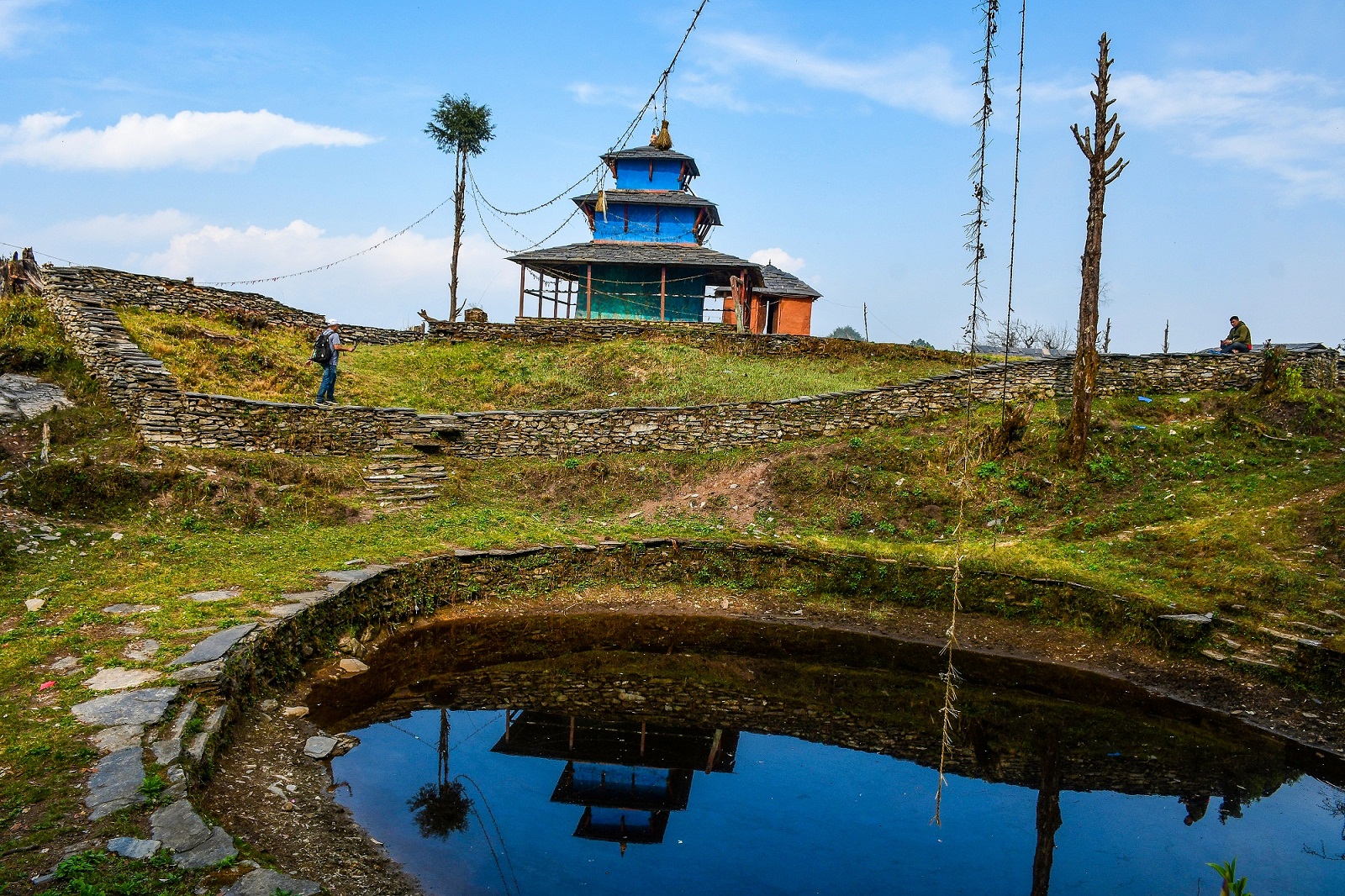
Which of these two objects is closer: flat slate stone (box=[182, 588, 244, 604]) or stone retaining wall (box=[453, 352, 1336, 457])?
flat slate stone (box=[182, 588, 244, 604])

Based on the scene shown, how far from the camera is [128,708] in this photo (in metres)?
6.27

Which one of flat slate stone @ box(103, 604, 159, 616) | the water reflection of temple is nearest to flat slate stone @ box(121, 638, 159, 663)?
flat slate stone @ box(103, 604, 159, 616)

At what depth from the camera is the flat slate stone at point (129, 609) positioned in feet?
27.3

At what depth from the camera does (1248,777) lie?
740cm

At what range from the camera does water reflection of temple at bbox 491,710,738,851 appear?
6641 mm

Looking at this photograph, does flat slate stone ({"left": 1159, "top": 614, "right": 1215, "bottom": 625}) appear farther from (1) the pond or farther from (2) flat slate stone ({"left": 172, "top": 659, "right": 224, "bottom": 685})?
(2) flat slate stone ({"left": 172, "top": 659, "right": 224, "bottom": 685})

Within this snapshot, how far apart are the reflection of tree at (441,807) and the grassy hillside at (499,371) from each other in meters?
13.9

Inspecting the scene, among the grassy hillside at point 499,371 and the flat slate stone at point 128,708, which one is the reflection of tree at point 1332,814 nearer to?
the flat slate stone at point 128,708

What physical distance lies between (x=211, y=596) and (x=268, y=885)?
5.66 meters

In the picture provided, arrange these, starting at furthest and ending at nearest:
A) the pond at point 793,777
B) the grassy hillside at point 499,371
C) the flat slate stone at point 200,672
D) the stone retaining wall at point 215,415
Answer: the grassy hillside at point 499,371 < the stone retaining wall at point 215,415 < the flat slate stone at point 200,672 < the pond at point 793,777

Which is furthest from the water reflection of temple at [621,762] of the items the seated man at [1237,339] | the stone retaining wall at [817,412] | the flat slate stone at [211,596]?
the seated man at [1237,339]

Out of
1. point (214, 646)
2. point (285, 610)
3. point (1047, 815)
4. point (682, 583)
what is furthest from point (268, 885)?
point (682, 583)

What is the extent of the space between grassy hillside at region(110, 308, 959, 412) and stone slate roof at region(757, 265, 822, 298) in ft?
20.4

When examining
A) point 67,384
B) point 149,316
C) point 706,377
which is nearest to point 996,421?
point 706,377
